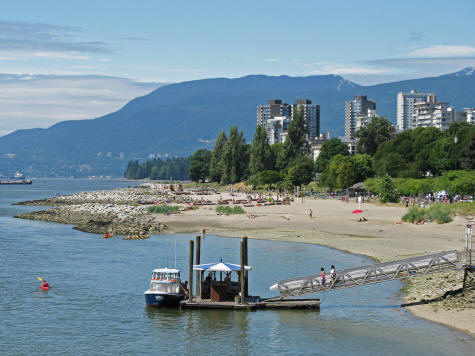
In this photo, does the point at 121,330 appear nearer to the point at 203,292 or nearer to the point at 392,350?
the point at 203,292

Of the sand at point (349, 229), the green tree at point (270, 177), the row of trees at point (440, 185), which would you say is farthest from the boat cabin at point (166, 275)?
the green tree at point (270, 177)

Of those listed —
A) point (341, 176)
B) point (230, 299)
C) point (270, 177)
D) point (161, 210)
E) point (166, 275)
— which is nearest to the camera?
point (230, 299)

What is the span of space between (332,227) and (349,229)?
3.00m

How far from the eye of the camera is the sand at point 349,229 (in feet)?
174

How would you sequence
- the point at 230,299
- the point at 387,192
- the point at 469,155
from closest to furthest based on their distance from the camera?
the point at 230,299
the point at 387,192
the point at 469,155

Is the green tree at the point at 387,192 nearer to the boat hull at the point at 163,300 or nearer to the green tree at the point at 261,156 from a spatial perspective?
the boat hull at the point at 163,300

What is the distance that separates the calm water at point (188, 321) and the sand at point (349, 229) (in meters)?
2.61

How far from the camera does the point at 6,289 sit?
4603 cm

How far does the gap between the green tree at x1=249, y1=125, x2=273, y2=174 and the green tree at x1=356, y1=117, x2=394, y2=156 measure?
27.3m

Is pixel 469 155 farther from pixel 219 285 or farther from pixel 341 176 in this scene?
pixel 219 285

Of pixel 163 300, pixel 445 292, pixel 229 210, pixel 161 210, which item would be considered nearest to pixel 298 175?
pixel 161 210

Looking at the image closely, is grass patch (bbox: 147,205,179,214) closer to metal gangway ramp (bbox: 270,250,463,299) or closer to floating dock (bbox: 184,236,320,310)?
floating dock (bbox: 184,236,320,310)

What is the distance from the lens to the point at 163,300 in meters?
39.1

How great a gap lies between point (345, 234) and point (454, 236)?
1271 centimetres
